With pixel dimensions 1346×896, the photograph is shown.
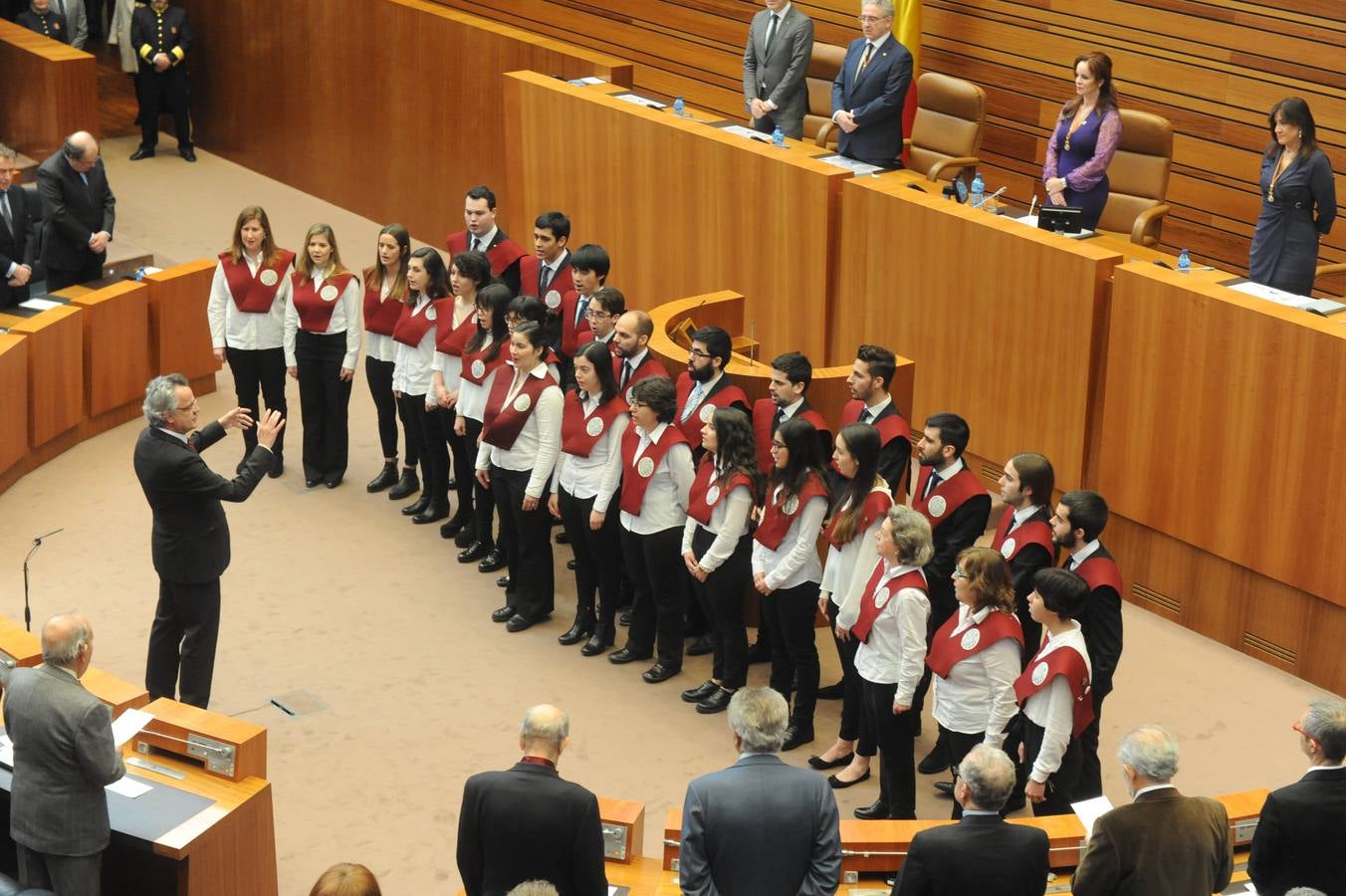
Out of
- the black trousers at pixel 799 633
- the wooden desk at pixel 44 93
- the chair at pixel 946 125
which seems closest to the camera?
the black trousers at pixel 799 633

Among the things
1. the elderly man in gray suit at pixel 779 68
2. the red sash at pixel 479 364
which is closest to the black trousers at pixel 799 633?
the red sash at pixel 479 364

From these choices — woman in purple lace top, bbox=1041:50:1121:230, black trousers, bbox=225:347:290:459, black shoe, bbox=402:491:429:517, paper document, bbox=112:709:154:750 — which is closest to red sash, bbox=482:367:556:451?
black shoe, bbox=402:491:429:517

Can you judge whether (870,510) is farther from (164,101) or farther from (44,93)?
(164,101)

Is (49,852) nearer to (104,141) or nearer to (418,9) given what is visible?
(418,9)

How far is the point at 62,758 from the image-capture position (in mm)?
4305

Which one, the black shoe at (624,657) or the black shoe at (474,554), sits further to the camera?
the black shoe at (474,554)

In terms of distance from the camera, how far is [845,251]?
7941 mm

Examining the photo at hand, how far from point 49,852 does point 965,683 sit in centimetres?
266

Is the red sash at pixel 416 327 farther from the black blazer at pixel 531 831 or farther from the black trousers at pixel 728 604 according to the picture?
the black blazer at pixel 531 831

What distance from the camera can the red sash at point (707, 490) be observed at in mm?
5992

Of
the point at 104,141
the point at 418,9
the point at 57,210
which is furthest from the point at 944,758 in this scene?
the point at 104,141

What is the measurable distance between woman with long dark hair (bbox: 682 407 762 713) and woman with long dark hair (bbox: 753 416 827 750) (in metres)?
0.11

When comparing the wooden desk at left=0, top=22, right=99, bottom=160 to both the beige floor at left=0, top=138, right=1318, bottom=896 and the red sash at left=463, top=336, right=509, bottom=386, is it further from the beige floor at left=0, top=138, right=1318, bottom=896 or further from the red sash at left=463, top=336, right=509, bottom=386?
the red sash at left=463, top=336, right=509, bottom=386

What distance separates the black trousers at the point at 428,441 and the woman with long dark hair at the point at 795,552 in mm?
2113
